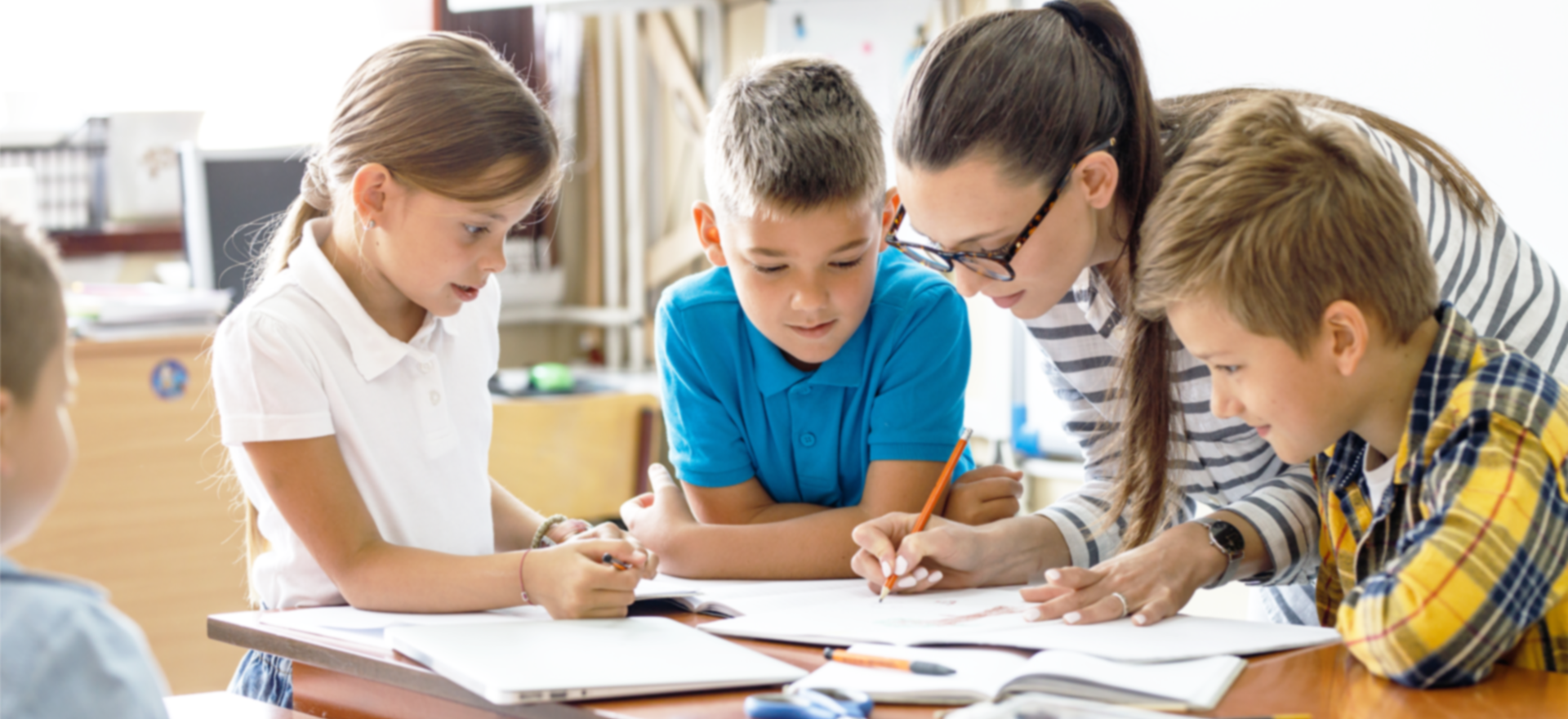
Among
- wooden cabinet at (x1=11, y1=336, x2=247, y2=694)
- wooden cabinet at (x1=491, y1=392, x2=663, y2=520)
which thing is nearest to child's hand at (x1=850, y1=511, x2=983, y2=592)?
wooden cabinet at (x1=11, y1=336, x2=247, y2=694)

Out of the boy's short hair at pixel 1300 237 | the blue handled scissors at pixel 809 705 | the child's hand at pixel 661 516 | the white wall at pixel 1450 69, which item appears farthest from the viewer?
the white wall at pixel 1450 69

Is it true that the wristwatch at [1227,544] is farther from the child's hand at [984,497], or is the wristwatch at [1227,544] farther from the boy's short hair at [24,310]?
the boy's short hair at [24,310]

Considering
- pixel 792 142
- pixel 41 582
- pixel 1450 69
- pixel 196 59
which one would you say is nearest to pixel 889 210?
pixel 792 142

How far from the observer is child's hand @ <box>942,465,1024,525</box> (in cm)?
126

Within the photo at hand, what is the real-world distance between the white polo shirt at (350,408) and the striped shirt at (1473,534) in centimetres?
84

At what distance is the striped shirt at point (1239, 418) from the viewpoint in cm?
108

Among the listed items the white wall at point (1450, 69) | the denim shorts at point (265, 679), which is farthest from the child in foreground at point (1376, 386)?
the white wall at point (1450, 69)

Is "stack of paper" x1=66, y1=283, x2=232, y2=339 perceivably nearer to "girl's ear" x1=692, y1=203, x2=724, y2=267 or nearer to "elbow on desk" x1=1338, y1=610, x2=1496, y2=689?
"girl's ear" x1=692, y1=203, x2=724, y2=267

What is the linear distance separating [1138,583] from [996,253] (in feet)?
1.01

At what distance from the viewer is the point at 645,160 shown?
391 centimetres

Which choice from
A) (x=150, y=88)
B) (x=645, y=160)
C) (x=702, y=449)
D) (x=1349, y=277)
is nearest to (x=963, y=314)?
(x=702, y=449)

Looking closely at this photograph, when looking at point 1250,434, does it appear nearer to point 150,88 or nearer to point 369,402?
point 369,402

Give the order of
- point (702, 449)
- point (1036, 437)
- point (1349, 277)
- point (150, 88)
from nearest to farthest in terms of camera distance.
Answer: point (1349, 277)
point (702, 449)
point (1036, 437)
point (150, 88)

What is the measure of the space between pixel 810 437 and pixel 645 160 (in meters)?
2.71
